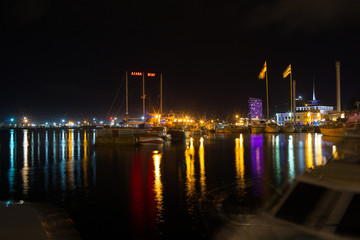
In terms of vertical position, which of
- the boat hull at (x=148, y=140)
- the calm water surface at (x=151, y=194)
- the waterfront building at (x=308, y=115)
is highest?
the waterfront building at (x=308, y=115)

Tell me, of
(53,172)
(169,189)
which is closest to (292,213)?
(169,189)

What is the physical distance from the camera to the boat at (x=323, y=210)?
566 cm

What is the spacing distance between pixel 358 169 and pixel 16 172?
64.9ft

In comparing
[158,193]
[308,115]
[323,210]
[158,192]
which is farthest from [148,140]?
[308,115]

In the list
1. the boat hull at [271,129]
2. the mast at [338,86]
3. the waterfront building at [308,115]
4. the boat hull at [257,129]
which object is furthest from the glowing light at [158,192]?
the waterfront building at [308,115]

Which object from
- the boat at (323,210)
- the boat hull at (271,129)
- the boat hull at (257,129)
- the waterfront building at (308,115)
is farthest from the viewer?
the waterfront building at (308,115)

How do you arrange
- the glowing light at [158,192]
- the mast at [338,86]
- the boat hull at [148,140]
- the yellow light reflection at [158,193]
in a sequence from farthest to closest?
the mast at [338,86]
the boat hull at [148,140]
the glowing light at [158,192]
the yellow light reflection at [158,193]

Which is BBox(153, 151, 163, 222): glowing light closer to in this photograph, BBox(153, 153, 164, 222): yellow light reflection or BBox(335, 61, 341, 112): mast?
BBox(153, 153, 164, 222): yellow light reflection

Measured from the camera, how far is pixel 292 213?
6777mm

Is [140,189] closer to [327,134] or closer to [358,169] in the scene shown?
[358,169]

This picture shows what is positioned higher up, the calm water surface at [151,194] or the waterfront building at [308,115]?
the waterfront building at [308,115]

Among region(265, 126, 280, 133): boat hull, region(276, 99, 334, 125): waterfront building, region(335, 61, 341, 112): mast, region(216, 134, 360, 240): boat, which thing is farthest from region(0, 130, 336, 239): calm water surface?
region(276, 99, 334, 125): waterfront building

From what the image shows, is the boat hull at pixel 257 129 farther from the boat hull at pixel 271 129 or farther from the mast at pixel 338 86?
the mast at pixel 338 86

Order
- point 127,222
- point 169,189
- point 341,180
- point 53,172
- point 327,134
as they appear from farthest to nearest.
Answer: point 327,134
point 53,172
point 169,189
point 127,222
point 341,180
